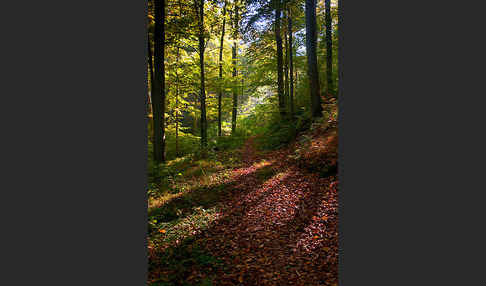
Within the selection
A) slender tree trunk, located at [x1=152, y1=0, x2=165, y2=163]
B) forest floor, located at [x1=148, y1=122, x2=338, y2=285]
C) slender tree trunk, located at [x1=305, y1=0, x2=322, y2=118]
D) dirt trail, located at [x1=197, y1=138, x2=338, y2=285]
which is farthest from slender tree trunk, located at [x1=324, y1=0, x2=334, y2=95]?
slender tree trunk, located at [x1=152, y1=0, x2=165, y2=163]

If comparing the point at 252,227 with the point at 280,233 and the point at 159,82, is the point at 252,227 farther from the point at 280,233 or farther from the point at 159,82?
the point at 159,82

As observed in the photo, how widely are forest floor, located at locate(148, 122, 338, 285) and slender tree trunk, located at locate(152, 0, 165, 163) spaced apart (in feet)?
5.06

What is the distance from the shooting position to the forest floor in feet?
10.9

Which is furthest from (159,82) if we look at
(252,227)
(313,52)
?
(313,52)

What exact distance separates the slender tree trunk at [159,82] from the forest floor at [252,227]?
1543mm

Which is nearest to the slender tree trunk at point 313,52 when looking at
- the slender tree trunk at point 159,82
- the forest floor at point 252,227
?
the forest floor at point 252,227

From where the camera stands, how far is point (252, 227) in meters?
4.70

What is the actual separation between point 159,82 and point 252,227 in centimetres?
573

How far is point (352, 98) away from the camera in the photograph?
2.26 meters

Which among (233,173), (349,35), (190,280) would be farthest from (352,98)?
(233,173)

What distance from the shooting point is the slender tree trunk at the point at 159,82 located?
23.0 ft

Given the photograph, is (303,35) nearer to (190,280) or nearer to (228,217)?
(228,217)

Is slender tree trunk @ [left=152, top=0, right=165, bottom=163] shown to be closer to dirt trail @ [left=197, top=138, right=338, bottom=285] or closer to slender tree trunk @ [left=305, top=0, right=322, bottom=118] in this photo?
dirt trail @ [left=197, top=138, right=338, bottom=285]

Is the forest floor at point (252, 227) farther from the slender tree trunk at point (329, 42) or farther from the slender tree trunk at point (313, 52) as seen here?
the slender tree trunk at point (329, 42)
